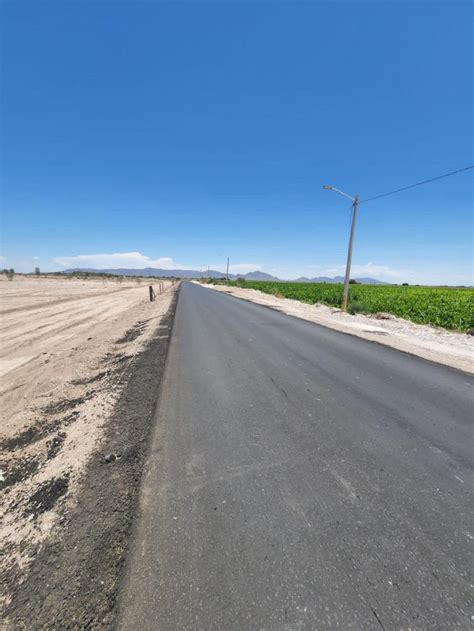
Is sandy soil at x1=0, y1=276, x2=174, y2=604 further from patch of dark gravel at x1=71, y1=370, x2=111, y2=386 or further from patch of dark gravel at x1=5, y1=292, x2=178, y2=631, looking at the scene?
patch of dark gravel at x1=5, y1=292, x2=178, y2=631

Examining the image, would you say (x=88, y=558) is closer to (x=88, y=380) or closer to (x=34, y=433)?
(x=34, y=433)

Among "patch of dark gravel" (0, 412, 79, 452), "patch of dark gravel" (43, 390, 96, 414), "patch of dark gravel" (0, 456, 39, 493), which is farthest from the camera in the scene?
"patch of dark gravel" (43, 390, 96, 414)

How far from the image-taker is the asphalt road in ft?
5.01

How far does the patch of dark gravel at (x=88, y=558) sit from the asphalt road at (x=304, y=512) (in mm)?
136

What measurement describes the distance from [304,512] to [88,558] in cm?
160

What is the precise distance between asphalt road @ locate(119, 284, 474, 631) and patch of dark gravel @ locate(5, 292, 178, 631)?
0.44 ft

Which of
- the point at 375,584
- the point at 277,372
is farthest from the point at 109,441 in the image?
the point at 277,372

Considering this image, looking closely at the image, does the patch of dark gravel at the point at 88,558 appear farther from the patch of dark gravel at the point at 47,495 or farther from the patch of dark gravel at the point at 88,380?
the patch of dark gravel at the point at 88,380

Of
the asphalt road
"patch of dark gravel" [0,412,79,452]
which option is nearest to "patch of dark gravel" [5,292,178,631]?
the asphalt road

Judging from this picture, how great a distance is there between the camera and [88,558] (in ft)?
5.90

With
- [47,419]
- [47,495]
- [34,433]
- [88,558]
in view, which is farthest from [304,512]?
[47,419]

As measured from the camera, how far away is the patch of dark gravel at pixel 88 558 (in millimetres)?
1482

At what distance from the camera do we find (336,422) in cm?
367

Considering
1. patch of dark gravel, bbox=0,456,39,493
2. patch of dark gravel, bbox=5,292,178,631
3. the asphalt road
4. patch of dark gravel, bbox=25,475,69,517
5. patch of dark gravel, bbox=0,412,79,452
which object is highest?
the asphalt road
